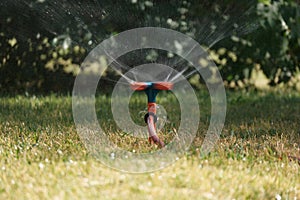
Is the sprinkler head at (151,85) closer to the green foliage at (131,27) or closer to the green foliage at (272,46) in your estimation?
the green foliage at (131,27)

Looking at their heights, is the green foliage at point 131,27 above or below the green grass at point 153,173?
above

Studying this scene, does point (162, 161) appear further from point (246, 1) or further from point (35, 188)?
point (246, 1)

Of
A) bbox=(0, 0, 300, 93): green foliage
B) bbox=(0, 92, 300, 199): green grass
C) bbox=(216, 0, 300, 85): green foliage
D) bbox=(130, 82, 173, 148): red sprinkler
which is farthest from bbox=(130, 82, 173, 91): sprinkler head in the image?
bbox=(216, 0, 300, 85): green foliage

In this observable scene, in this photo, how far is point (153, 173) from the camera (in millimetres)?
3336

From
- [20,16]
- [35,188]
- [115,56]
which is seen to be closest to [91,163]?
[35,188]

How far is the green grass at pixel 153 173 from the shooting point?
3.07 m

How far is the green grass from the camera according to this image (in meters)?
3.07

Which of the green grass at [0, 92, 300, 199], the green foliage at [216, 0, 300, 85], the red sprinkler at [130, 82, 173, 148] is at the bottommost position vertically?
the green grass at [0, 92, 300, 199]

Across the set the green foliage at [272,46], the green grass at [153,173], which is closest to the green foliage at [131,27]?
the green foliage at [272,46]

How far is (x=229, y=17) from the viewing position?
6.60 metres

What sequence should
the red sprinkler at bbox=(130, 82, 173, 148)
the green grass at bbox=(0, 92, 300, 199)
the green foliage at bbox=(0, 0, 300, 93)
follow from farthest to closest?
the green foliage at bbox=(0, 0, 300, 93) → the red sprinkler at bbox=(130, 82, 173, 148) → the green grass at bbox=(0, 92, 300, 199)

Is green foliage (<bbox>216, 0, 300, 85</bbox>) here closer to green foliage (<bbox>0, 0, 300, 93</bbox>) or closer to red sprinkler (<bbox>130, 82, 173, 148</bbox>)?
green foliage (<bbox>0, 0, 300, 93</bbox>)

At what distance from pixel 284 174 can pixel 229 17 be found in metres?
3.30

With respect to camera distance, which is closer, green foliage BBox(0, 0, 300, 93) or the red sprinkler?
the red sprinkler
